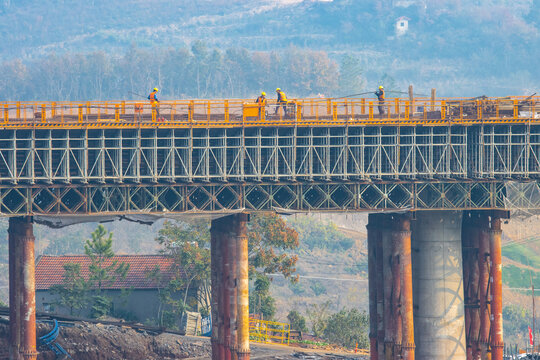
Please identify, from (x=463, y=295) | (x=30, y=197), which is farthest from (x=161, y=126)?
(x=463, y=295)

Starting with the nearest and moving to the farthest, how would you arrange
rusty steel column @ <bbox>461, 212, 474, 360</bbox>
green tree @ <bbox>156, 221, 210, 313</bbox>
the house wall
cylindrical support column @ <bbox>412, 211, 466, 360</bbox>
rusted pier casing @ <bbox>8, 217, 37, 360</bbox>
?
rusted pier casing @ <bbox>8, 217, 37, 360</bbox> < cylindrical support column @ <bbox>412, 211, 466, 360</bbox> < rusty steel column @ <bbox>461, 212, 474, 360</bbox> < the house wall < green tree @ <bbox>156, 221, 210, 313</bbox>

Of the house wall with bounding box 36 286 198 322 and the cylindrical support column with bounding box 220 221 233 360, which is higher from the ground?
the cylindrical support column with bounding box 220 221 233 360

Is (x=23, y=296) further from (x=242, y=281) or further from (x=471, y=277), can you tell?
(x=471, y=277)

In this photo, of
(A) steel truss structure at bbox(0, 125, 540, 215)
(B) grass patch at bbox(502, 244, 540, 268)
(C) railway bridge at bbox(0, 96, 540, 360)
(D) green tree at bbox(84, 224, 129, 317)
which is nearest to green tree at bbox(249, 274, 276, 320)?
(D) green tree at bbox(84, 224, 129, 317)

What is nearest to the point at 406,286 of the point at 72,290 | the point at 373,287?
the point at 373,287

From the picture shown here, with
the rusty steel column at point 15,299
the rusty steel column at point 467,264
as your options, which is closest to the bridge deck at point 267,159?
the rusty steel column at point 15,299

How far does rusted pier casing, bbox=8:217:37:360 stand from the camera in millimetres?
49812

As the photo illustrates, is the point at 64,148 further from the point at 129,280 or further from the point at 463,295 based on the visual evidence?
the point at 129,280

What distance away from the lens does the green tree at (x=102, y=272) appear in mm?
76812

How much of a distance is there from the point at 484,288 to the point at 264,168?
14521 mm

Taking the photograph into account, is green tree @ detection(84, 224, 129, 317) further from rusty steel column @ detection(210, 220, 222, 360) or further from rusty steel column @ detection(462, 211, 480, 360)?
rusty steel column @ detection(462, 211, 480, 360)

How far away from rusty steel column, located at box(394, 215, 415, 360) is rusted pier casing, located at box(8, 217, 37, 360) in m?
19.5

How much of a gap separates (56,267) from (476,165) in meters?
43.0

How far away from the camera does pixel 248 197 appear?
54938mm
